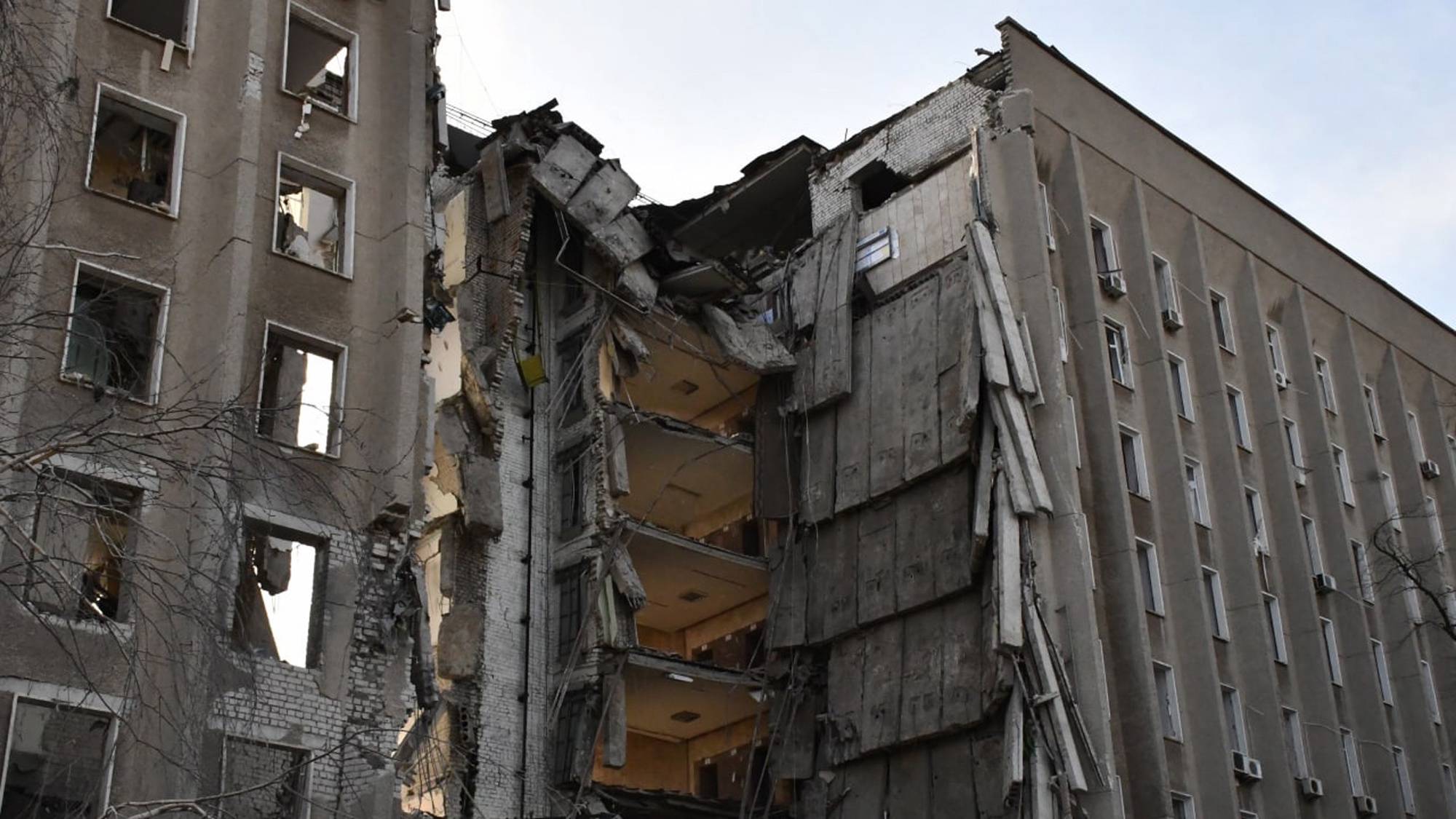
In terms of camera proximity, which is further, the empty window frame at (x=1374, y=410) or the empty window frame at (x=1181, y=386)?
the empty window frame at (x=1374, y=410)

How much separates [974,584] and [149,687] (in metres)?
15.8

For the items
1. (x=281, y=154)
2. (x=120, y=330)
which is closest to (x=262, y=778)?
(x=120, y=330)

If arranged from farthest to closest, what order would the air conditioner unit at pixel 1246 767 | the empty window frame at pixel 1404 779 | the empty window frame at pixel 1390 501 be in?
the empty window frame at pixel 1390 501 < the empty window frame at pixel 1404 779 < the air conditioner unit at pixel 1246 767

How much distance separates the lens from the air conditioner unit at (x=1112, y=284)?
3400 cm

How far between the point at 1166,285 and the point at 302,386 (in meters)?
Result: 21.5

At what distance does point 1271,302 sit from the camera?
40.3 m

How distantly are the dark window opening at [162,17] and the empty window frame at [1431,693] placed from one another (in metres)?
31.4

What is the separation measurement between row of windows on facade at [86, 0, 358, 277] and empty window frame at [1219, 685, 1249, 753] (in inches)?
756

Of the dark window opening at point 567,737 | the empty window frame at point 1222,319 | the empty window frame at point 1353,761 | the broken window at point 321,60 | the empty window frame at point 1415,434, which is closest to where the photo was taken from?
the broken window at point 321,60

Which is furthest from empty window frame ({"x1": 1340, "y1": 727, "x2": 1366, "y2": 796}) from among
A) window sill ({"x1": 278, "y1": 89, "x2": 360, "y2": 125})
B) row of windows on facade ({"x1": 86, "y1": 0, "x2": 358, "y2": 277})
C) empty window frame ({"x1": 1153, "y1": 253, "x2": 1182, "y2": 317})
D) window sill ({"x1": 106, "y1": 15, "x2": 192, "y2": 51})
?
window sill ({"x1": 106, "y1": 15, "x2": 192, "y2": 51})

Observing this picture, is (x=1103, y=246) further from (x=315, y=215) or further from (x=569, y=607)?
(x=315, y=215)

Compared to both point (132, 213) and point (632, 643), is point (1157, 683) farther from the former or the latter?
point (132, 213)

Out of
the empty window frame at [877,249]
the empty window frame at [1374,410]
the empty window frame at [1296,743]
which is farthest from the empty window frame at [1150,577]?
the empty window frame at [1374,410]

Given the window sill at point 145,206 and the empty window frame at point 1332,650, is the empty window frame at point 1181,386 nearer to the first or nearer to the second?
the empty window frame at point 1332,650
